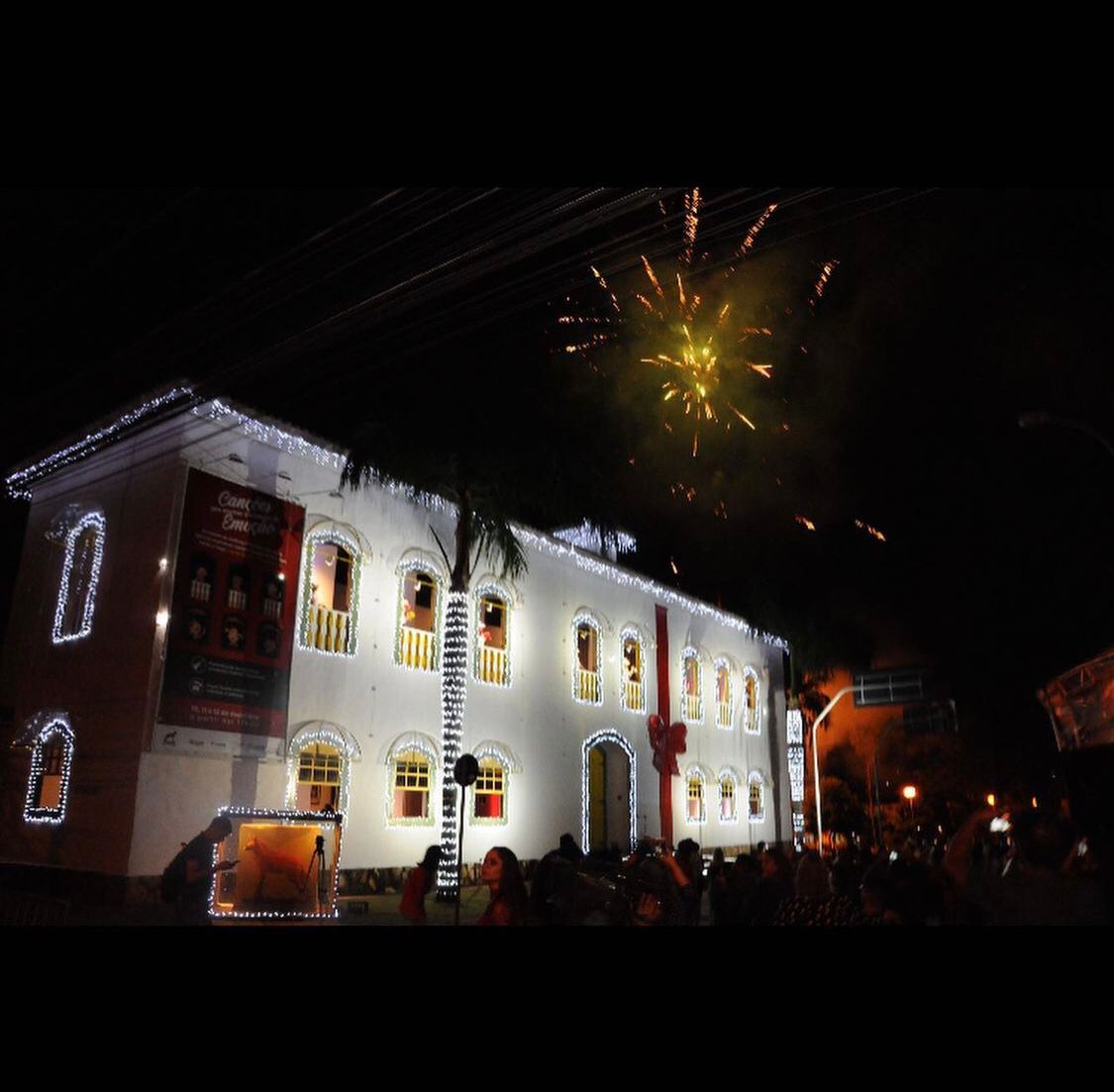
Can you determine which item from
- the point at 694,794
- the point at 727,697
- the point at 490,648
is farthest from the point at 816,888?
the point at 727,697

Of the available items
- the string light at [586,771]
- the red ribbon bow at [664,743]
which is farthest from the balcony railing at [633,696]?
the string light at [586,771]

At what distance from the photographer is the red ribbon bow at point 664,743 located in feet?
81.1

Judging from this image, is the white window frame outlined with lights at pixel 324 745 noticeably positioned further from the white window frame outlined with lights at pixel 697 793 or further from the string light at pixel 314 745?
the white window frame outlined with lights at pixel 697 793

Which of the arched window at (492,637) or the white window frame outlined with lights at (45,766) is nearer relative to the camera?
the white window frame outlined with lights at (45,766)

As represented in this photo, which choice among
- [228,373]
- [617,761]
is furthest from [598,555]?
[228,373]

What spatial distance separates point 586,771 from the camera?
22.3m

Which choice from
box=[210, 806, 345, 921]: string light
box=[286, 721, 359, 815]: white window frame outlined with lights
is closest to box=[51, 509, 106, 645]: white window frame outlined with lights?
box=[286, 721, 359, 815]: white window frame outlined with lights

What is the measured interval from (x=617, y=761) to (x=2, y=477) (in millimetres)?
15337

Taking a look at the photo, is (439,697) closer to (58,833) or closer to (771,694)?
(58,833)

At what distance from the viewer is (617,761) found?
24.0m

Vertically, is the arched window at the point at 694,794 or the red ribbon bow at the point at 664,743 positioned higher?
the red ribbon bow at the point at 664,743

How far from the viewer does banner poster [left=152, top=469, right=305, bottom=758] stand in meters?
14.1

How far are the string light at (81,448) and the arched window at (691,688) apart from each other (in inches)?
663

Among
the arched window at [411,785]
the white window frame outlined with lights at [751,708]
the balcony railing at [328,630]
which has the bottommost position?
the arched window at [411,785]
